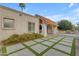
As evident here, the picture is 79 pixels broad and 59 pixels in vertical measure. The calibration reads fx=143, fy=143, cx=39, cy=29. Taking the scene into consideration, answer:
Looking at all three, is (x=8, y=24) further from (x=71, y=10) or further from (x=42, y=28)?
(x=42, y=28)

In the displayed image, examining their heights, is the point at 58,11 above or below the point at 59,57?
above

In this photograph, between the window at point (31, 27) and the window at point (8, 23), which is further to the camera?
the window at point (31, 27)

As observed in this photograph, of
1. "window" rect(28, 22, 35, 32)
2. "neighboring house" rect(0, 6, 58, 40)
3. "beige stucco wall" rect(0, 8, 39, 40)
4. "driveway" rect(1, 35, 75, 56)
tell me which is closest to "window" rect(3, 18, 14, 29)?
"neighboring house" rect(0, 6, 58, 40)

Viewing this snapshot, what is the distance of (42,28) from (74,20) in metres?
7.85

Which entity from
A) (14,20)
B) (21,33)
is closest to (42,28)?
(21,33)

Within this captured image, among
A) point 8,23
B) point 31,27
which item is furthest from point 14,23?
point 31,27

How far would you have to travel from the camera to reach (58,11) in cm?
1035

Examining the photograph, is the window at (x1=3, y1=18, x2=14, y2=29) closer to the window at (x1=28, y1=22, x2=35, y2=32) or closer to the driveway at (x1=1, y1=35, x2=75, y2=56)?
the driveway at (x1=1, y1=35, x2=75, y2=56)

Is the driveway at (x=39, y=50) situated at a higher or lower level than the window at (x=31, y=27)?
lower

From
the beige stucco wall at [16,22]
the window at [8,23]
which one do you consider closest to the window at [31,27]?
the beige stucco wall at [16,22]

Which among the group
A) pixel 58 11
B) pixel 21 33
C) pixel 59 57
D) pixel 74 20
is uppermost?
pixel 58 11

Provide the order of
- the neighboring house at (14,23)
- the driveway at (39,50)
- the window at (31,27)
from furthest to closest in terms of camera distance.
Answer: the window at (31,27)
the neighboring house at (14,23)
the driveway at (39,50)

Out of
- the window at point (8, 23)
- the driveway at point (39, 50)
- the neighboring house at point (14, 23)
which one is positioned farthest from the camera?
the window at point (8, 23)

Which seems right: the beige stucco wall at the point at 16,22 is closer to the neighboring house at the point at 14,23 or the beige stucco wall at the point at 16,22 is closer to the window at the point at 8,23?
the neighboring house at the point at 14,23
